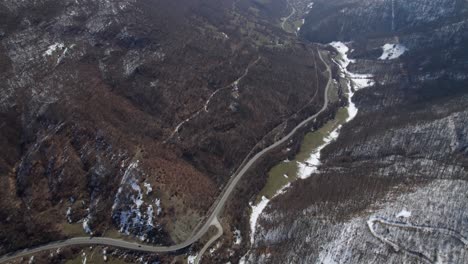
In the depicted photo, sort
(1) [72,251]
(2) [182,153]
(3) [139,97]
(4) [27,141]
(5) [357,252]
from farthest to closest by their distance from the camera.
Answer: (3) [139,97] < (2) [182,153] < (4) [27,141] < (1) [72,251] < (5) [357,252]

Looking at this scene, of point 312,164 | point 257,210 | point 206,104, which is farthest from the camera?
point 206,104

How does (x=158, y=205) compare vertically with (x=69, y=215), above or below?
below

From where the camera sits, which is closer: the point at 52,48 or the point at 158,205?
the point at 158,205

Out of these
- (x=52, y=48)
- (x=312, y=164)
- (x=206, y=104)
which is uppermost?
(x=52, y=48)

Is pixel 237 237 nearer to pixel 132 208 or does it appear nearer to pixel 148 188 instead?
pixel 148 188

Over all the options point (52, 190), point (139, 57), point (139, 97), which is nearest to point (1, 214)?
point (52, 190)

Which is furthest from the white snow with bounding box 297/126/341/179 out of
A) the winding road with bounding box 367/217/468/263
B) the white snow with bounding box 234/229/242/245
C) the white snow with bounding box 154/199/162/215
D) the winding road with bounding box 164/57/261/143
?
the white snow with bounding box 154/199/162/215

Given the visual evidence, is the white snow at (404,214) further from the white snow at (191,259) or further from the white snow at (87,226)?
the white snow at (87,226)

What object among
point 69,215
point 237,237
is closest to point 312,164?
point 237,237

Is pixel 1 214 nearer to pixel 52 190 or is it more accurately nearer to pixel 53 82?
pixel 52 190

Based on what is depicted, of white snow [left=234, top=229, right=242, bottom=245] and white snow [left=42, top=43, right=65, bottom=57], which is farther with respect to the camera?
white snow [left=42, top=43, right=65, bottom=57]

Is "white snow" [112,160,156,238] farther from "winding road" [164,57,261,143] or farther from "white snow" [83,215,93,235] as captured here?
"winding road" [164,57,261,143]
